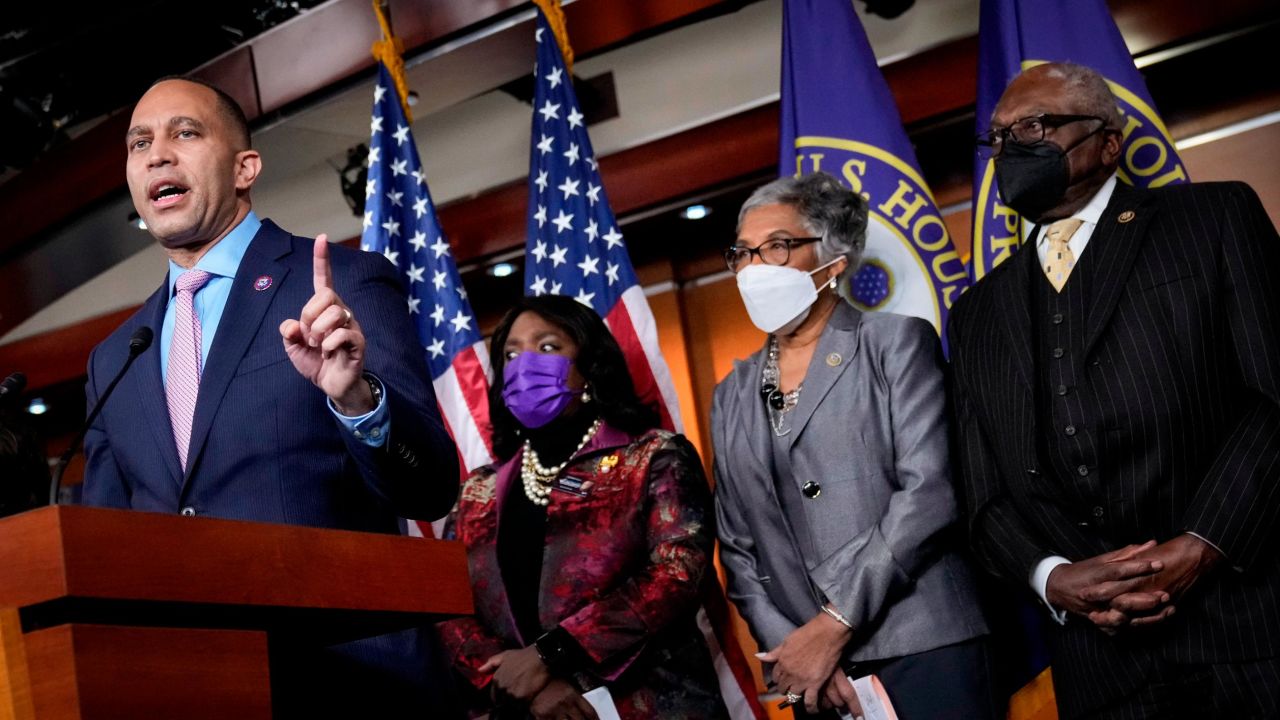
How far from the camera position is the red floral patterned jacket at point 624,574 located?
3.03 m

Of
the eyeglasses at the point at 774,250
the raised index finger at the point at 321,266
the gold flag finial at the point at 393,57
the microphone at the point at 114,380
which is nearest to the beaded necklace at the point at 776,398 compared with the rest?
the eyeglasses at the point at 774,250

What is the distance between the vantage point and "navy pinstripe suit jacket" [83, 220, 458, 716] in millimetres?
1788

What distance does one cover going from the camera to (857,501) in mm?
2939

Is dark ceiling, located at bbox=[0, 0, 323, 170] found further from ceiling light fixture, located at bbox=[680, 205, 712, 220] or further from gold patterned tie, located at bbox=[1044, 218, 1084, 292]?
gold patterned tie, located at bbox=[1044, 218, 1084, 292]

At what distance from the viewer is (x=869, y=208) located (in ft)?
12.0

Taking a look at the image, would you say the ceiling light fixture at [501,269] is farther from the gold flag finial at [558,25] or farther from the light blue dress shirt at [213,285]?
the light blue dress shirt at [213,285]

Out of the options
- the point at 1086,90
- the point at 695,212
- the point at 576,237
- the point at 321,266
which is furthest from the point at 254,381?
the point at 695,212

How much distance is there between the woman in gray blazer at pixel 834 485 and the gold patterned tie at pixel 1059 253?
362 mm

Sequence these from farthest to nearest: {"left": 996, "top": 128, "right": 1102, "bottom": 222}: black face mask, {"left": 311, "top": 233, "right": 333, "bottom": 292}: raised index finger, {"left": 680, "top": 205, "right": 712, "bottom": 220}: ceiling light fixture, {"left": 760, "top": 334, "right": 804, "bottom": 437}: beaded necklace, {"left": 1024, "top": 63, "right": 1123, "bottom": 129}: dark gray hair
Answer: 1. {"left": 680, "top": 205, "right": 712, "bottom": 220}: ceiling light fixture
2. {"left": 760, "top": 334, "right": 804, "bottom": 437}: beaded necklace
3. {"left": 1024, "top": 63, "right": 1123, "bottom": 129}: dark gray hair
4. {"left": 996, "top": 128, "right": 1102, "bottom": 222}: black face mask
5. {"left": 311, "top": 233, "right": 333, "bottom": 292}: raised index finger

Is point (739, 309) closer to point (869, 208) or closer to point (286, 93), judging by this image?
point (869, 208)

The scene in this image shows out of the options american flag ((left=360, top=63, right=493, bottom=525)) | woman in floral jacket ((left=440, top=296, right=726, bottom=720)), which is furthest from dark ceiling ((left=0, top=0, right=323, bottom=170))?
woman in floral jacket ((left=440, top=296, right=726, bottom=720))

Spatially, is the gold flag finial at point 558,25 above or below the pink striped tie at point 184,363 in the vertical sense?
above

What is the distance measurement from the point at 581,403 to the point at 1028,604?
116cm

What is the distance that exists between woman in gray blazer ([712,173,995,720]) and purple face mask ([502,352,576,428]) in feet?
1.31
